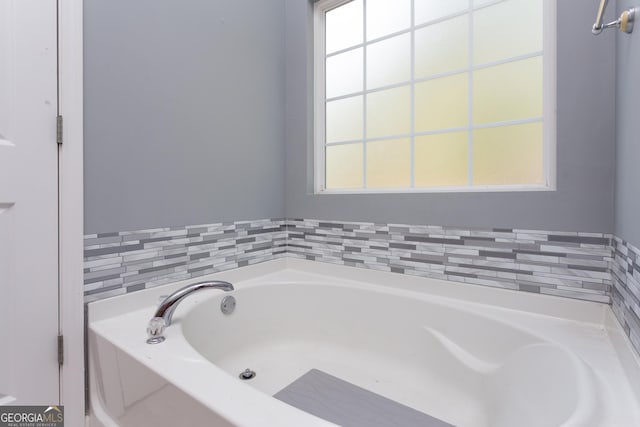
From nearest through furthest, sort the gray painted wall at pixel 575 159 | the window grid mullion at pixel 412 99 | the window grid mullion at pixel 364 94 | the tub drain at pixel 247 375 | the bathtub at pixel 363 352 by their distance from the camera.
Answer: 1. the bathtub at pixel 363 352
2. the gray painted wall at pixel 575 159
3. the tub drain at pixel 247 375
4. the window grid mullion at pixel 412 99
5. the window grid mullion at pixel 364 94

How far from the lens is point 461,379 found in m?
1.11

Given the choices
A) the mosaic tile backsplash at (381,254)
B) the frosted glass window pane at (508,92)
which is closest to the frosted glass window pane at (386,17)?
the frosted glass window pane at (508,92)

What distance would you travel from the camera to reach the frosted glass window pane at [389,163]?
61.0 inches

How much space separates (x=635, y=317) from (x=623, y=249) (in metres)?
0.21

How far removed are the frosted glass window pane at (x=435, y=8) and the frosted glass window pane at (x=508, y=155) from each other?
60cm

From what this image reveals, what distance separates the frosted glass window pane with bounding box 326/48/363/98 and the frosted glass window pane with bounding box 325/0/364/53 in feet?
0.20

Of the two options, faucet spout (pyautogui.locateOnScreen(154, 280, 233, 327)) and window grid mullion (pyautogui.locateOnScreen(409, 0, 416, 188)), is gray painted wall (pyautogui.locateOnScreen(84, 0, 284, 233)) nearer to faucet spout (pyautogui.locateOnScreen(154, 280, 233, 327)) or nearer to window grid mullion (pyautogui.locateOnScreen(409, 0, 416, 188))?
faucet spout (pyautogui.locateOnScreen(154, 280, 233, 327))

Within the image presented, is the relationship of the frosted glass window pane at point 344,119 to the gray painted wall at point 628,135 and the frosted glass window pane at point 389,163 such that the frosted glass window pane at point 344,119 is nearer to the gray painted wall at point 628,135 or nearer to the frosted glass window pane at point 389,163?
the frosted glass window pane at point 389,163

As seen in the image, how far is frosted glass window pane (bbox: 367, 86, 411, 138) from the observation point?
1549 mm

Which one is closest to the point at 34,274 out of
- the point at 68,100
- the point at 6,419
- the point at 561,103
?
the point at 6,419

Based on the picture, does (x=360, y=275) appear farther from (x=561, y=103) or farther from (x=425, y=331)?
(x=561, y=103)

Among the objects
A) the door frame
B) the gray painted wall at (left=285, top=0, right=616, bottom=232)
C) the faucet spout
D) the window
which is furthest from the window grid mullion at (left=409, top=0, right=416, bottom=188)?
the door frame

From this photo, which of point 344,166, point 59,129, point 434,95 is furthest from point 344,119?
point 59,129

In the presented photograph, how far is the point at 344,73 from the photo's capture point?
69.9 inches
